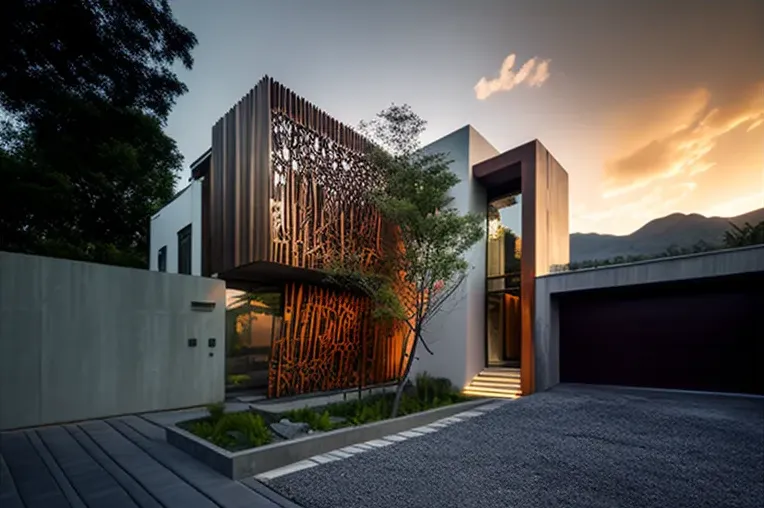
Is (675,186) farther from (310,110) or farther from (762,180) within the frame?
(310,110)

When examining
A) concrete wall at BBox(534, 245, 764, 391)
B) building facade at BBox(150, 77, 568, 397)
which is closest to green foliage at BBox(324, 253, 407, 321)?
building facade at BBox(150, 77, 568, 397)

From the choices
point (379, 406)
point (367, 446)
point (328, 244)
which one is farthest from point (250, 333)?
point (367, 446)

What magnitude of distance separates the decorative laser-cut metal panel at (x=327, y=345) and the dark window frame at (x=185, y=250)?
4003mm

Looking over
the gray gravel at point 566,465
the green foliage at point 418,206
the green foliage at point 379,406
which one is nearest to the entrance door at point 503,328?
the green foliage at point 379,406

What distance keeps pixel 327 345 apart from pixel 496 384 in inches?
179

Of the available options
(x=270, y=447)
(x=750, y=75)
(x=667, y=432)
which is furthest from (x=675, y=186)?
(x=270, y=447)

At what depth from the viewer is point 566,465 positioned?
439 cm

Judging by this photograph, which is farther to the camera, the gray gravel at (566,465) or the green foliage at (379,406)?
the green foliage at (379,406)

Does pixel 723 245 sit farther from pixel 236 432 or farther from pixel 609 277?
pixel 236 432

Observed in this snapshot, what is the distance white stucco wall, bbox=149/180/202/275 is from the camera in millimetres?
10594

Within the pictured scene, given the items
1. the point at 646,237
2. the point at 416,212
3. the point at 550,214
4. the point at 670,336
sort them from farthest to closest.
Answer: the point at 646,237 → the point at 550,214 → the point at 670,336 → the point at 416,212

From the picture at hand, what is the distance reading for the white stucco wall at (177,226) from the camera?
10.6 metres

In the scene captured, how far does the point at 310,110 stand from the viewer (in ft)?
27.9

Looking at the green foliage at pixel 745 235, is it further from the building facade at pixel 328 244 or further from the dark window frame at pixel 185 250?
the dark window frame at pixel 185 250
